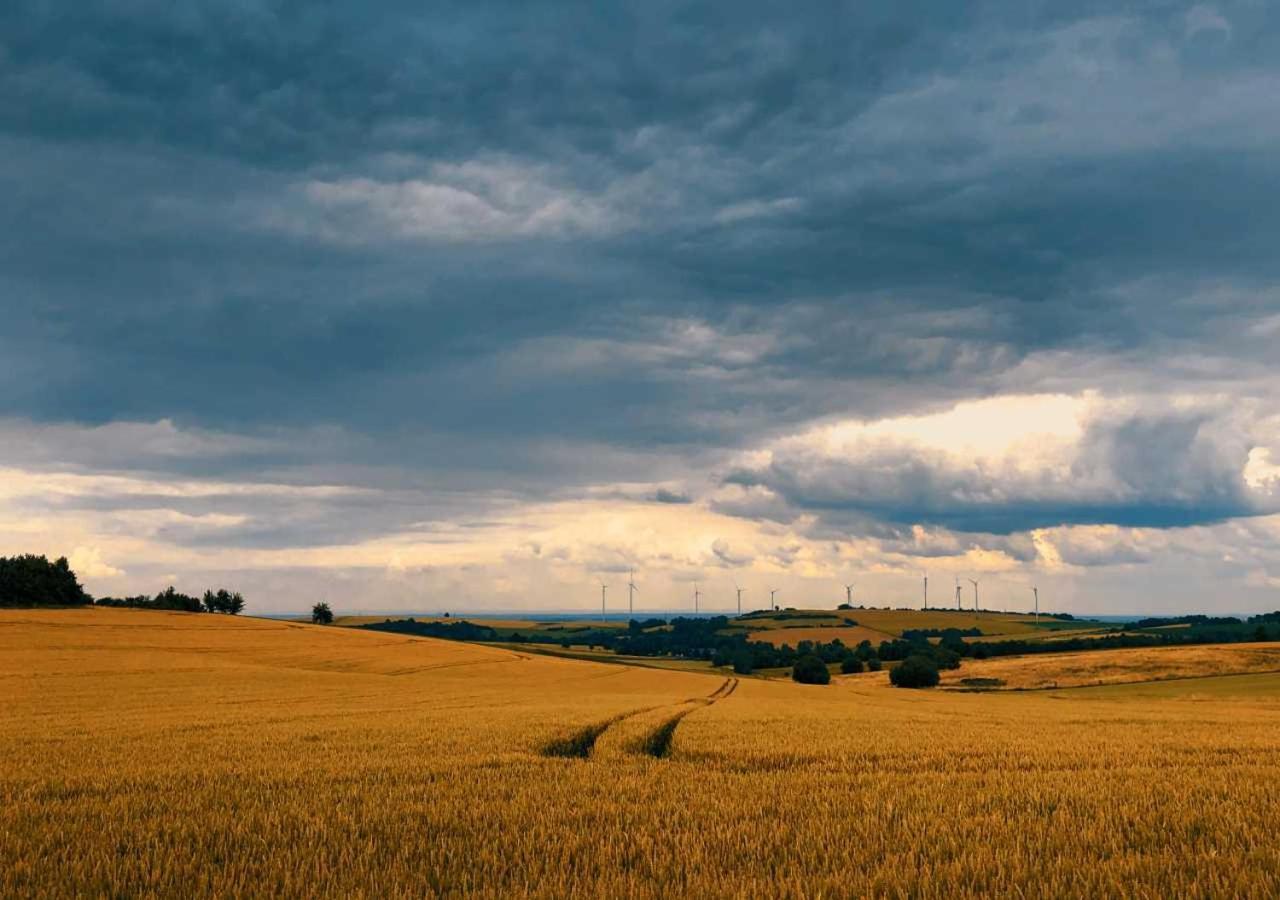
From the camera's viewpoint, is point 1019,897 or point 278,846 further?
point 278,846

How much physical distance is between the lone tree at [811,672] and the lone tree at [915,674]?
9.61m

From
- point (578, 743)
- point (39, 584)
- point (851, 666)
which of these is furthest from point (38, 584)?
point (578, 743)

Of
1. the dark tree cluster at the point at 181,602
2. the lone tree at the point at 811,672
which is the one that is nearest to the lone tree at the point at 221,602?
the dark tree cluster at the point at 181,602

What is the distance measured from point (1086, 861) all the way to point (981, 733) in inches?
675

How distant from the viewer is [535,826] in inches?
393

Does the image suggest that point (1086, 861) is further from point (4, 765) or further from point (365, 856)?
point (4, 765)

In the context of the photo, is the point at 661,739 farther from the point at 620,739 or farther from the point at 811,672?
the point at 811,672

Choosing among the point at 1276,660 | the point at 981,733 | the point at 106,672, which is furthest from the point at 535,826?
the point at 1276,660

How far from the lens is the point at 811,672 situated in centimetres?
11994

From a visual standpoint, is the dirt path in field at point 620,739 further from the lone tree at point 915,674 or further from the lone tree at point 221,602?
the lone tree at point 221,602

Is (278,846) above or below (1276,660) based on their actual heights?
above

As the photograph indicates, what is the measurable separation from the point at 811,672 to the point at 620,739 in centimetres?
10576

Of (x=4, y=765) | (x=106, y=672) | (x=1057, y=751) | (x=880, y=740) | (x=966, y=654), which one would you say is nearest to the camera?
(x=4, y=765)

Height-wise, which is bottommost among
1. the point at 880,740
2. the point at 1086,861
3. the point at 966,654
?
the point at 966,654
